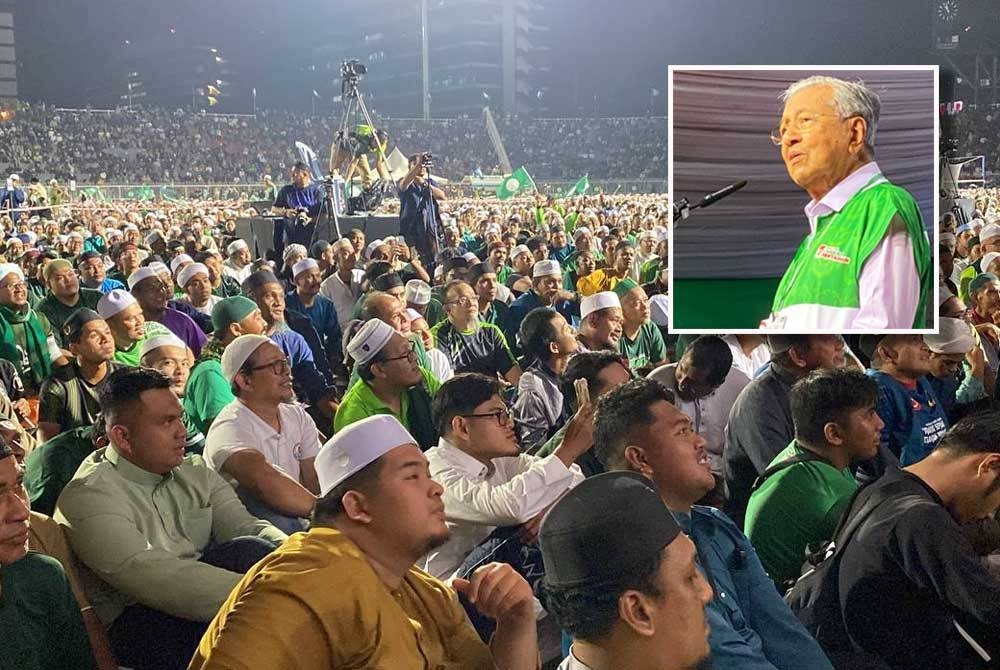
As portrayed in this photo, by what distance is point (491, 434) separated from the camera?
331cm

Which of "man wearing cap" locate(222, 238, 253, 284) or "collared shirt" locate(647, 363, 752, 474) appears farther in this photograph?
"man wearing cap" locate(222, 238, 253, 284)

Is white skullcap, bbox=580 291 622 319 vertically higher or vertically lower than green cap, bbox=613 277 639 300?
lower

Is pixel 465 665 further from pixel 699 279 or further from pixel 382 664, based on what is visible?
pixel 699 279

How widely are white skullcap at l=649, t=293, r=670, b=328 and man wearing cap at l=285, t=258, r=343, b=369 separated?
5.36ft

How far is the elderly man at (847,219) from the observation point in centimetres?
446

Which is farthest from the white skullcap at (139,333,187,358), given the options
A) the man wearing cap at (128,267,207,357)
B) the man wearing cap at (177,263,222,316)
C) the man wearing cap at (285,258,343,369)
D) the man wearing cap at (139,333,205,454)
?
the man wearing cap at (177,263,222,316)

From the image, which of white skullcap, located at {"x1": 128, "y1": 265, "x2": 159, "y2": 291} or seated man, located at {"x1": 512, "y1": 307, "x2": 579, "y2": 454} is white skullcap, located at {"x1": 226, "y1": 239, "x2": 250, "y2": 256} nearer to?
white skullcap, located at {"x1": 128, "y1": 265, "x2": 159, "y2": 291}

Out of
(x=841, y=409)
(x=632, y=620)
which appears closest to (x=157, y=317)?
(x=841, y=409)

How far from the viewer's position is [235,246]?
6.39 m

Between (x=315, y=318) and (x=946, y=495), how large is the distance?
13.2 ft

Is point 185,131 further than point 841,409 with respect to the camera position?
Yes

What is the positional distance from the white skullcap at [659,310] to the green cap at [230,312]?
1.76 meters

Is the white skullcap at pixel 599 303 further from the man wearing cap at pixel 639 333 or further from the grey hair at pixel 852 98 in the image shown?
the grey hair at pixel 852 98

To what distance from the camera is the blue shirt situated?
2348 millimetres
